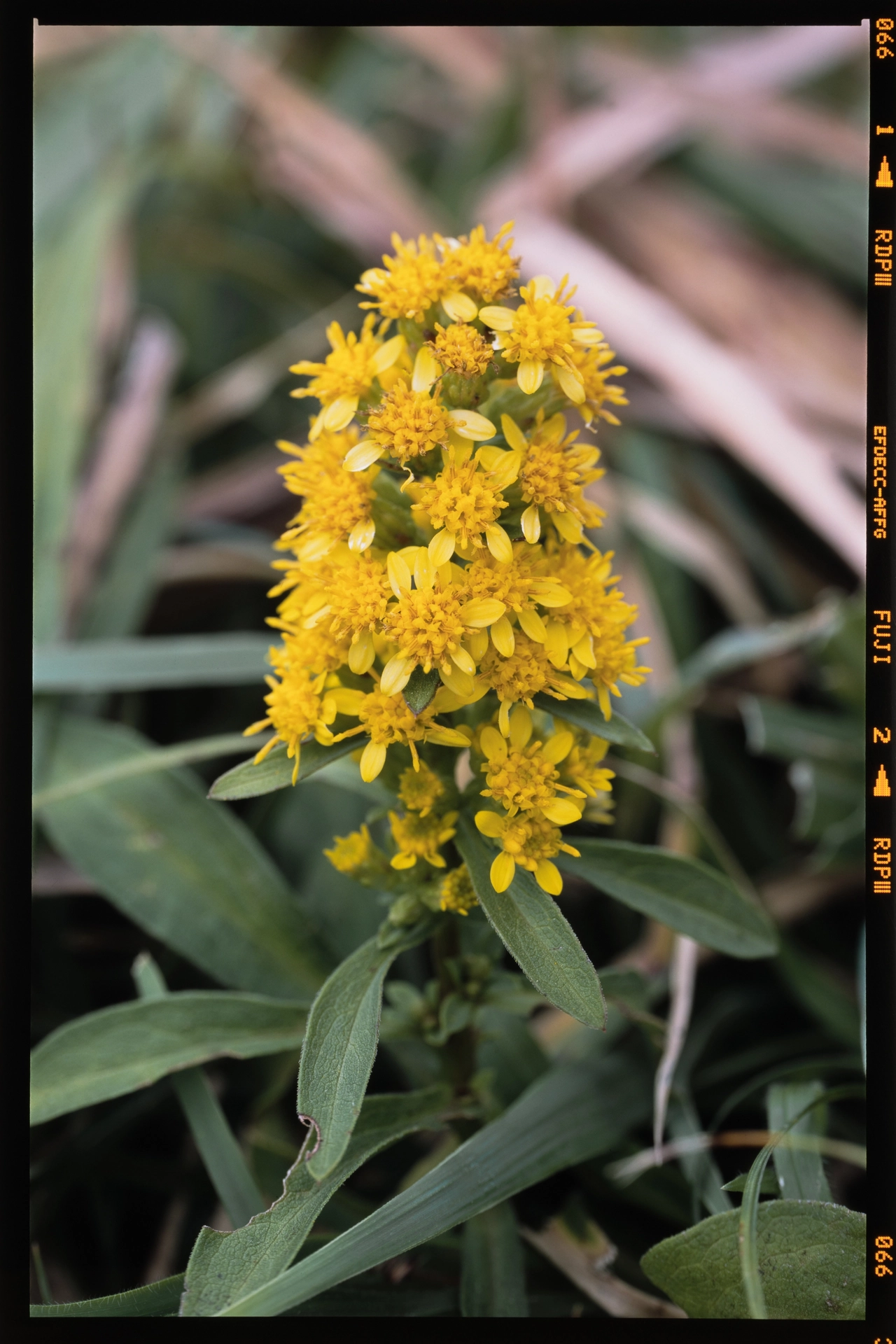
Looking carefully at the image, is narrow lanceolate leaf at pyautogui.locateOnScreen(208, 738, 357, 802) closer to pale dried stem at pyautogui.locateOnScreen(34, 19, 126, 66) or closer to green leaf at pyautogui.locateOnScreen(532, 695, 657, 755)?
green leaf at pyautogui.locateOnScreen(532, 695, 657, 755)

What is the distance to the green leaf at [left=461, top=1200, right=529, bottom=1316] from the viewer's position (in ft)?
3.88

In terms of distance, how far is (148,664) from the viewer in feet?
5.78

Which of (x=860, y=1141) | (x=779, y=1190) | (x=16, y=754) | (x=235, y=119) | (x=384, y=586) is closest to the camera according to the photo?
(x=384, y=586)

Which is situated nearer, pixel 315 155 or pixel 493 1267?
pixel 493 1267

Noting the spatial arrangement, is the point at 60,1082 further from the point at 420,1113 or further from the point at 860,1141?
the point at 860,1141

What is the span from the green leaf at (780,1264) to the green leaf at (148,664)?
108cm

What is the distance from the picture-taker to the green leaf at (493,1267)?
→ 1182 mm

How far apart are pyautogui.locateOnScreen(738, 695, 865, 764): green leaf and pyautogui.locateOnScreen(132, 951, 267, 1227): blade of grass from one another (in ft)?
3.57

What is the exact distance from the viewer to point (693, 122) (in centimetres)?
263

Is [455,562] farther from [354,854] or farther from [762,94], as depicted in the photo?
[762,94]

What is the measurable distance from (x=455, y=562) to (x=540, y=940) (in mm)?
412

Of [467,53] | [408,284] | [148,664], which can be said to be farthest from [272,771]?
[467,53]
